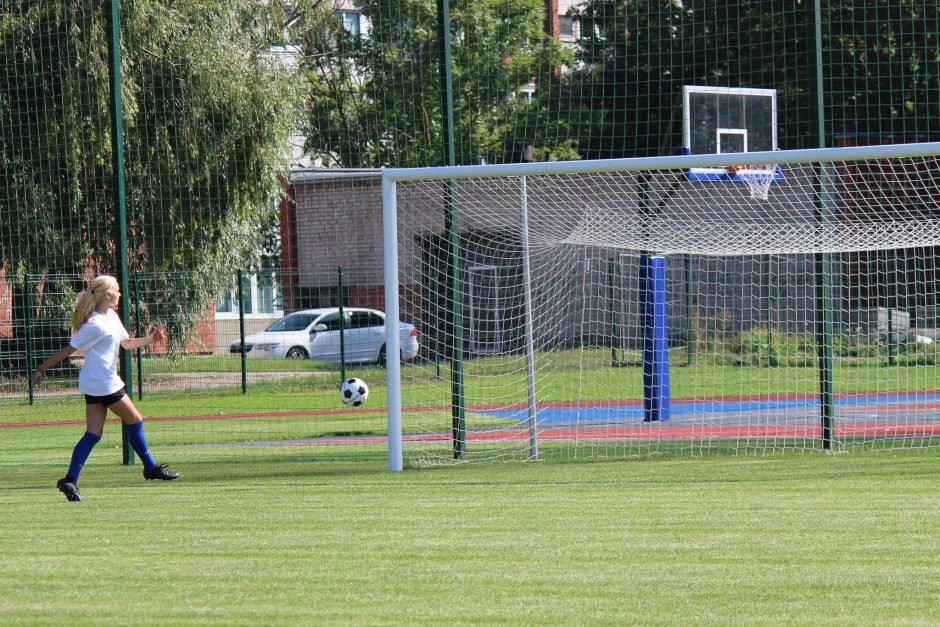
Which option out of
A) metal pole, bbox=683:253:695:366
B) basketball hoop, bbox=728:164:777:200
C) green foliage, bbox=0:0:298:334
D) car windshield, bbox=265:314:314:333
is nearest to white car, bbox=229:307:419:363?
car windshield, bbox=265:314:314:333

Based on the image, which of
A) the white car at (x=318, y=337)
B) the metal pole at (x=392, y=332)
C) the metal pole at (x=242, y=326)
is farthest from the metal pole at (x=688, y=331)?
the metal pole at (x=392, y=332)

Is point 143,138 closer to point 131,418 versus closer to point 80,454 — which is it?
point 131,418

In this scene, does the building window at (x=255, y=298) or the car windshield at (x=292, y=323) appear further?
the car windshield at (x=292, y=323)

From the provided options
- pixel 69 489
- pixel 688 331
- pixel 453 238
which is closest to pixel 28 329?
pixel 453 238

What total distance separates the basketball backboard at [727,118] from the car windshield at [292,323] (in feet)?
27.3

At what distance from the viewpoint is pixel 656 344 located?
14305 mm

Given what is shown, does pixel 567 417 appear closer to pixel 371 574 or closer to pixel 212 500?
pixel 212 500

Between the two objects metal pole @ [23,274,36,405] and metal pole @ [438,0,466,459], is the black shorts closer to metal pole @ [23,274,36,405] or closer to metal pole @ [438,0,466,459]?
metal pole @ [438,0,466,459]

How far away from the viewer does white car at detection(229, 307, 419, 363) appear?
59.9ft

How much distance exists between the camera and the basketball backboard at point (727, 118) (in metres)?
12.9

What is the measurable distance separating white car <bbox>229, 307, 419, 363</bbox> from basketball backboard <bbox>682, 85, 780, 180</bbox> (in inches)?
282

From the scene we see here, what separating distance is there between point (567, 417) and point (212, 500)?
7772 millimetres

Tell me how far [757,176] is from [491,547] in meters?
7.51

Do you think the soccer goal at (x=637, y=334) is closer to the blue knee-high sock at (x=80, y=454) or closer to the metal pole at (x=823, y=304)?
the metal pole at (x=823, y=304)
